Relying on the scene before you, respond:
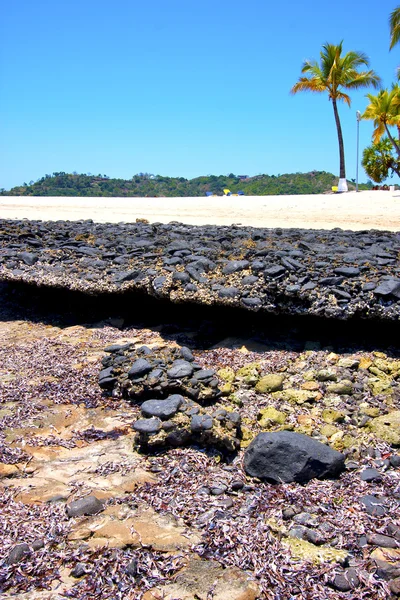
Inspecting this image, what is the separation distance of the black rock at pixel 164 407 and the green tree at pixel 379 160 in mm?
34005

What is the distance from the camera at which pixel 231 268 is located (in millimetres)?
5516

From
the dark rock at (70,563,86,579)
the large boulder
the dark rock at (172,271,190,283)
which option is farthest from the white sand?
the dark rock at (70,563,86,579)

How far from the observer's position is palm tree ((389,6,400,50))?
21375 millimetres

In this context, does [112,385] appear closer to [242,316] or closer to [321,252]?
[242,316]

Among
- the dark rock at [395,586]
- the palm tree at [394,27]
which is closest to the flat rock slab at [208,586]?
the dark rock at [395,586]

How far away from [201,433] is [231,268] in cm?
227

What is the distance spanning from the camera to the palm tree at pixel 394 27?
21.4m

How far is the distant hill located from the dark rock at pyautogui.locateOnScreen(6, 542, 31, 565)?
40078 mm

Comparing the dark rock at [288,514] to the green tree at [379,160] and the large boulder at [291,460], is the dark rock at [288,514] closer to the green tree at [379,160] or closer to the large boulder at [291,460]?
the large boulder at [291,460]

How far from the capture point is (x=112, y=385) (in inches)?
179

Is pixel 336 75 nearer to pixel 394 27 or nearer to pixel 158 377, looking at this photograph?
pixel 394 27

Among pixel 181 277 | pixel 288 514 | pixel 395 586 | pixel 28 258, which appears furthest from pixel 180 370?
pixel 28 258

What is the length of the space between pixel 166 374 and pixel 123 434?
61cm

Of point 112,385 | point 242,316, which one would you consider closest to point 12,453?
point 112,385
